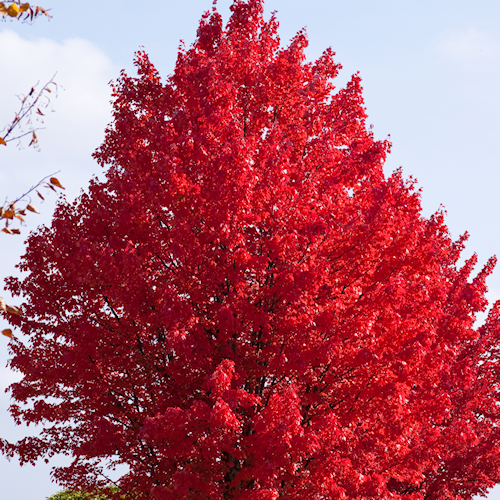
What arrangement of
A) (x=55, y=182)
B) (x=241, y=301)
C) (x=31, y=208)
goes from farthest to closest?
(x=241, y=301), (x=31, y=208), (x=55, y=182)

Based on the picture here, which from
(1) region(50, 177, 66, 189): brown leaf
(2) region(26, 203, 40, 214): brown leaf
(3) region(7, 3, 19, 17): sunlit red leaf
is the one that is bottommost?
(2) region(26, 203, 40, 214): brown leaf

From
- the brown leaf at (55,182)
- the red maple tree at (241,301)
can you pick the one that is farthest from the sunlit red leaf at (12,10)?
the red maple tree at (241,301)

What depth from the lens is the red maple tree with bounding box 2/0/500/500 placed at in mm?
12164

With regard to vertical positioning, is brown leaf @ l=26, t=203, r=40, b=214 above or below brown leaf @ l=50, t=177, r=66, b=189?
below

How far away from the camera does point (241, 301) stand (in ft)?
40.2

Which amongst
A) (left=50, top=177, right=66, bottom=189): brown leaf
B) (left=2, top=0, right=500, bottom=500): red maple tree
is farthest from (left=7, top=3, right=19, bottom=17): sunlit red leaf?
(left=2, top=0, right=500, bottom=500): red maple tree

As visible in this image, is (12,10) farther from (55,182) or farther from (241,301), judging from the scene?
(241,301)

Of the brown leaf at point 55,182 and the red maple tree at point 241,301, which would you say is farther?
the red maple tree at point 241,301

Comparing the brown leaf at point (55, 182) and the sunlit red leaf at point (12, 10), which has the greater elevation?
the sunlit red leaf at point (12, 10)

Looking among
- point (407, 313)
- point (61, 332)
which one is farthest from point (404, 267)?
point (61, 332)

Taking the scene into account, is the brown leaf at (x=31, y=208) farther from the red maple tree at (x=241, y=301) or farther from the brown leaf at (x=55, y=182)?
the red maple tree at (x=241, y=301)

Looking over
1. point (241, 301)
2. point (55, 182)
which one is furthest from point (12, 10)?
point (241, 301)

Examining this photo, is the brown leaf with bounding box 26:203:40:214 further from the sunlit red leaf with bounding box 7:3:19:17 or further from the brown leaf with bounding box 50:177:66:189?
the sunlit red leaf with bounding box 7:3:19:17

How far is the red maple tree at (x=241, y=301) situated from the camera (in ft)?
39.9
